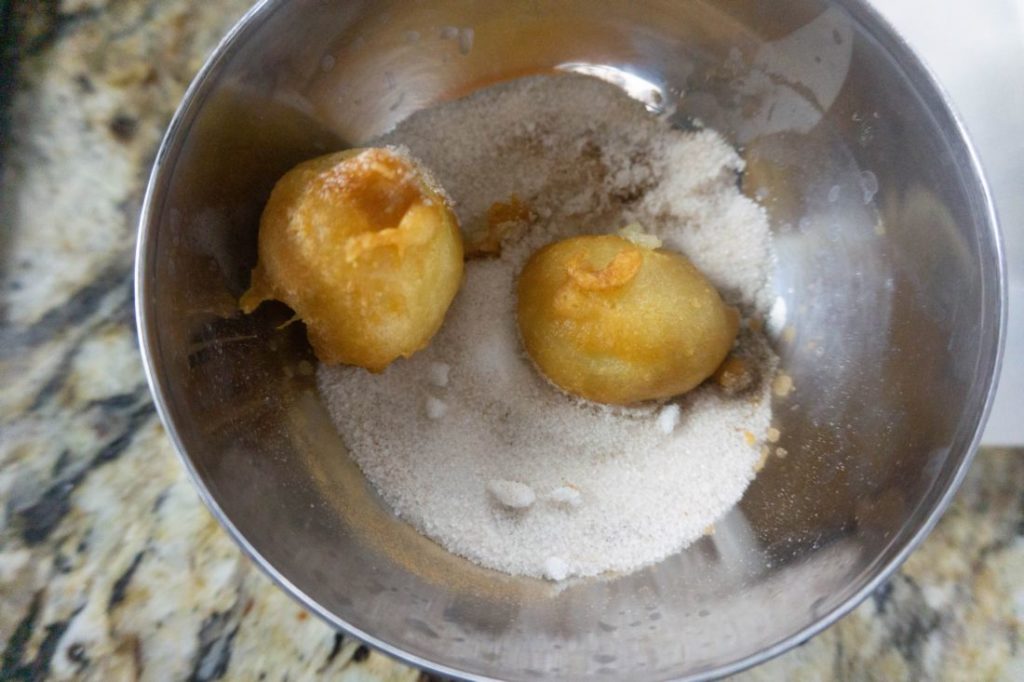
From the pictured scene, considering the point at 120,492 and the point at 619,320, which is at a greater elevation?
the point at 619,320

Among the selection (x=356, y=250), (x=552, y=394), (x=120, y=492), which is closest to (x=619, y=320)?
(x=552, y=394)

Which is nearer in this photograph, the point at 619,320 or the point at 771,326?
the point at 619,320

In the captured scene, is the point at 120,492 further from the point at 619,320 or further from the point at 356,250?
the point at 619,320

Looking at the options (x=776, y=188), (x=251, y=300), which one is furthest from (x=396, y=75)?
(x=776, y=188)

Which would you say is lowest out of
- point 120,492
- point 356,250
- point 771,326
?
point 120,492

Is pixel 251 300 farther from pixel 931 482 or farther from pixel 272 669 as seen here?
pixel 931 482

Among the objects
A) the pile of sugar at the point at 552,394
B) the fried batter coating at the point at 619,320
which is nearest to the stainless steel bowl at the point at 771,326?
the pile of sugar at the point at 552,394

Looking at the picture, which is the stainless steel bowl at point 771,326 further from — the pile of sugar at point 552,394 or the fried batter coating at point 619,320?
the fried batter coating at point 619,320
